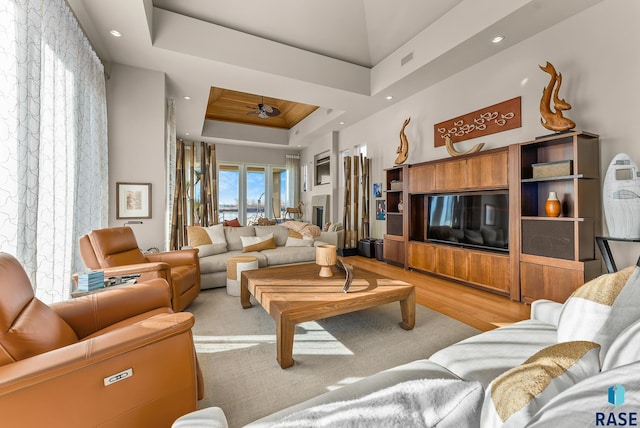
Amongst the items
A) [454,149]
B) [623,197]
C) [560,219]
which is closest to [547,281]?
[560,219]

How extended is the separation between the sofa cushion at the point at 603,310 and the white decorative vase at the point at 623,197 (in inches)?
80.1

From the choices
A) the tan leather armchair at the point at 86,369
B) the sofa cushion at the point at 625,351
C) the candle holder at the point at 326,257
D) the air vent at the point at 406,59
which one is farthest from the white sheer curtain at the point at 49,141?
the air vent at the point at 406,59

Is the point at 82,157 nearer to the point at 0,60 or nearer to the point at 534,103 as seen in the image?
the point at 0,60

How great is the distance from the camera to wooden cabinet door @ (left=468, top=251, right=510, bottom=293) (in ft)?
11.1

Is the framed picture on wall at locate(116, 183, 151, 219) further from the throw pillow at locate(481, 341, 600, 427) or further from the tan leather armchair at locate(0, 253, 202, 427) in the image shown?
the throw pillow at locate(481, 341, 600, 427)

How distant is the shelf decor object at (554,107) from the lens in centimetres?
287

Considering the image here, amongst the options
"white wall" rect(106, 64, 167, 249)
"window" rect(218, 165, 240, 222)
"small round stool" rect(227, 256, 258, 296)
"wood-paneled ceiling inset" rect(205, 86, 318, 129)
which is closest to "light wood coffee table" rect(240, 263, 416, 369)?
"small round stool" rect(227, 256, 258, 296)

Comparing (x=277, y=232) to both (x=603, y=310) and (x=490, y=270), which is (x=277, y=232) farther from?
(x=603, y=310)

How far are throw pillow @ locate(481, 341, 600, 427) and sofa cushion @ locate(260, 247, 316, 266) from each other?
3686 mm

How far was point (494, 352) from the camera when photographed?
1261 mm

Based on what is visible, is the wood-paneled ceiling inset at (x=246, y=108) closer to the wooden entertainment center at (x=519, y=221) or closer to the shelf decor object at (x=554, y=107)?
the wooden entertainment center at (x=519, y=221)

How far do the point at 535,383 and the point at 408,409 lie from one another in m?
0.36

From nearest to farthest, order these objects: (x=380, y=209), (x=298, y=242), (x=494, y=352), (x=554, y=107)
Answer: (x=494, y=352), (x=554, y=107), (x=298, y=242), (x=380, y=209)

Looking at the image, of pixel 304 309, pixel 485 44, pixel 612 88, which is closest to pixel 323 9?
pixel 485 44
